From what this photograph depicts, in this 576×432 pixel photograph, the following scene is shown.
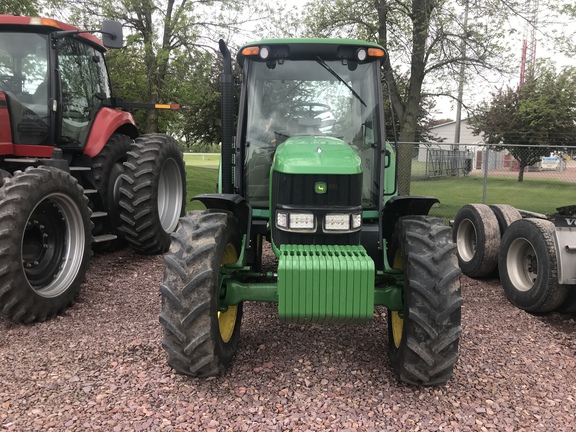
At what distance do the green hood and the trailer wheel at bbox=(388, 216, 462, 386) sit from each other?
0.73m

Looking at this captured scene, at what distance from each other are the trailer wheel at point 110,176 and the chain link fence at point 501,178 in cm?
687

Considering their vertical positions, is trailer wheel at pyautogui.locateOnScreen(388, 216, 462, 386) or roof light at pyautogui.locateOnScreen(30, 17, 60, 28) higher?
roof light at pyautogui.locateOnScreen(30, 17, 60, 28)

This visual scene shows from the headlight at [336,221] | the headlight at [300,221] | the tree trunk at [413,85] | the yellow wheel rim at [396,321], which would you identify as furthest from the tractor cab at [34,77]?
the tree trunk at [413,85]

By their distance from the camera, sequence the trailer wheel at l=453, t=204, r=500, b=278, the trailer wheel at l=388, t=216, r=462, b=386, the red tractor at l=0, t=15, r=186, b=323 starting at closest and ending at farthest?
the trailer wheel at l=388, t=216, r=462, b=386 < the red tractor at l=0, t=15, r=186, b=323 < the trailer wheel at l=453, t=204, r=500, b=278

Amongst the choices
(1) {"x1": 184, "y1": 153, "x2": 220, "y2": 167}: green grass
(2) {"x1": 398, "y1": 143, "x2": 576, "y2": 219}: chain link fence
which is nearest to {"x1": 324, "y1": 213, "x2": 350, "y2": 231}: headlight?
(2) {"x1": 398, "y1": 143, "x2": 576, "y2": 219}: chain link fence

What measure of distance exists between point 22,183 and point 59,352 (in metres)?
1.51

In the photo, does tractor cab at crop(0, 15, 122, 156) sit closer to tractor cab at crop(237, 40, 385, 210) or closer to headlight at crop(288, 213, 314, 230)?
tractor cab at crop(237, 40, 385, 210)

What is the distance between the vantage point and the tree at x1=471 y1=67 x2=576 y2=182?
65.6ft

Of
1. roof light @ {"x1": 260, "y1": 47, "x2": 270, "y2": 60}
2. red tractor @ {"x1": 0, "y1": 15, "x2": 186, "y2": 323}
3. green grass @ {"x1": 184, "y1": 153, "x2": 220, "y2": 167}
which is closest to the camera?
roof light @ {"x1": 260, "y1": 47, "x2": 270, "y2": 60}

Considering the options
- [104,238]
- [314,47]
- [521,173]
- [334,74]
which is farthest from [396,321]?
[521,173]

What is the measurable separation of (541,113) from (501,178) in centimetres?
830

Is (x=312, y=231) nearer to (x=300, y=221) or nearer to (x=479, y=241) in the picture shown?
(x=300, y=221)

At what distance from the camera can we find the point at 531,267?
520cm

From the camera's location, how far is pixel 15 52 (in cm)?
534
